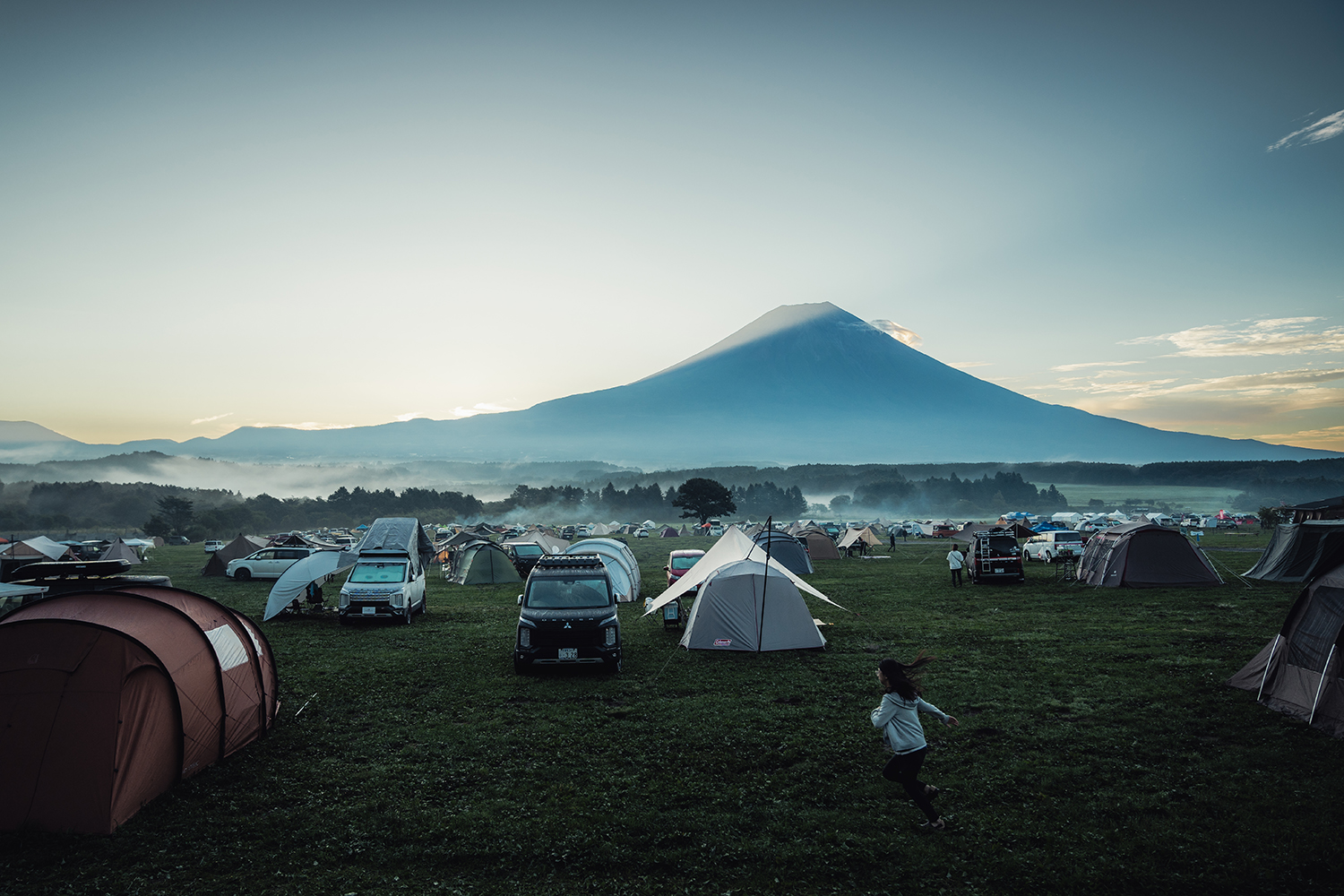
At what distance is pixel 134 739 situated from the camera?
21.6 ft

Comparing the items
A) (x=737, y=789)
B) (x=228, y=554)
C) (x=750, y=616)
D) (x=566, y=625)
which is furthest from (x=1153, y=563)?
(x=228, y=554)

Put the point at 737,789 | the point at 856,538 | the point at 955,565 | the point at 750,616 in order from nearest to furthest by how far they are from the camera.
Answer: the point at 737,789
the point at 750,616
the point at 955,565
the point at 856,538

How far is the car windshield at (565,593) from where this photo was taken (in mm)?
12867

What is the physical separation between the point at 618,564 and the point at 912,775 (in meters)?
17.8

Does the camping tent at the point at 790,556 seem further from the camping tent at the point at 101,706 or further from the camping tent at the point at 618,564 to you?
the camping tent at the point at 101,706

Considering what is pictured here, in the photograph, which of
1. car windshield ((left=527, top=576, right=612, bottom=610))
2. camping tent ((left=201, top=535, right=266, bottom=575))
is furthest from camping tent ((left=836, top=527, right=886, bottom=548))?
car windshield ((left=527, top=576, right=612, bottom=610))

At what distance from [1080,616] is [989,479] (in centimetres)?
18078

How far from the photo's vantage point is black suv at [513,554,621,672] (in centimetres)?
1216

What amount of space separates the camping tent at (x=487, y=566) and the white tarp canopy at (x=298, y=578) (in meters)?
8.98

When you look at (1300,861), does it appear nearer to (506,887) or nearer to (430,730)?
(506,887)

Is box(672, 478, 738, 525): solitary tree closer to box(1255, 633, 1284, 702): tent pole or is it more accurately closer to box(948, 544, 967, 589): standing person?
box(948, 544, 967, 589): standing person

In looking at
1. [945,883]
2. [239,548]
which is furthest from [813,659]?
[239,548]

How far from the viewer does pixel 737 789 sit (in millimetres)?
7223

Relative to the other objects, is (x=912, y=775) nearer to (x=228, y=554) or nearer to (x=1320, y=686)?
(x=1320, y=686)
